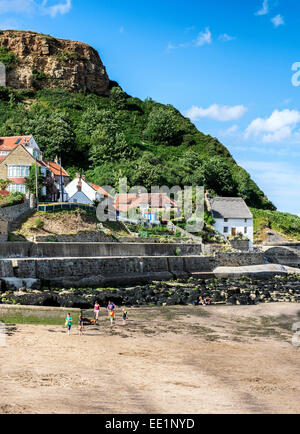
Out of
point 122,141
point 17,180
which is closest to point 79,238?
point 17,180

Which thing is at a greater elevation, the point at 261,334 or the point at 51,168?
the point at 51,168

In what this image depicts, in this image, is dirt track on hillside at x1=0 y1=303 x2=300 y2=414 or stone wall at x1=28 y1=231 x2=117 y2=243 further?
stone wall at x1=28 y1=231 x2=117 y2=243

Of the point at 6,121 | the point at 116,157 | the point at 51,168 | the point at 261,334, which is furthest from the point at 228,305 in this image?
the point at 6,121

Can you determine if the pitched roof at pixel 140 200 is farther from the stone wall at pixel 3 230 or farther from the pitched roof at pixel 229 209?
the stone wall at pixel 3 230

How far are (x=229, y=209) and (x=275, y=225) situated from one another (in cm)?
1152

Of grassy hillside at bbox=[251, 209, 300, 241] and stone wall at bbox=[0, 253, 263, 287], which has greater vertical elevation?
grassy hillside at bbox=[251, 209, 300, 241]

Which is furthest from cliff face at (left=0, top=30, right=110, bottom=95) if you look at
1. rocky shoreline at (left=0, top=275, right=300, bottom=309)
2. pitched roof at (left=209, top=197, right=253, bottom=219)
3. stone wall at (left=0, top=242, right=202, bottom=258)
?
rocky shoreline at (left=0, top=275, right=300, bottom=309)

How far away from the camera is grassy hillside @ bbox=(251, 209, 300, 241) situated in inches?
2593

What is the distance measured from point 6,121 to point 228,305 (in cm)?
6071

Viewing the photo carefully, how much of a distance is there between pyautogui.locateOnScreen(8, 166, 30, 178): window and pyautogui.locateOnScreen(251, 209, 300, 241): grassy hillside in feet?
106

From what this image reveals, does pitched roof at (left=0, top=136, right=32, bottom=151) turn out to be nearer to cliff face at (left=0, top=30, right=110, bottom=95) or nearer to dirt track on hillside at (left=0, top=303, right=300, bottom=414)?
dirt track on hillside at (left=0, top=303, right=300, bottom=414)

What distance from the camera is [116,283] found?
113ft

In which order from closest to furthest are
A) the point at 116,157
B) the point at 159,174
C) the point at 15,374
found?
1. the point at 15,374
2. the point at 159,174
3. the point at 116,157
